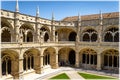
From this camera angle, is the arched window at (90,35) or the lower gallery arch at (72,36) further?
the lower gallery arch at (72,36)

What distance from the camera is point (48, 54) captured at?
33.8 m

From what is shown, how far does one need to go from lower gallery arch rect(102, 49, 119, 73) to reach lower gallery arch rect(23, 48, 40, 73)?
530 inches

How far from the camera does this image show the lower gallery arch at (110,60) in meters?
31.5

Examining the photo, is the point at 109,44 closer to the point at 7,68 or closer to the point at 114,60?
the point at 114,60

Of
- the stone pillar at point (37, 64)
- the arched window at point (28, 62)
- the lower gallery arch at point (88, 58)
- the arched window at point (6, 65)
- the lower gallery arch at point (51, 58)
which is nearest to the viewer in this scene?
the arched window at point (6, 65)

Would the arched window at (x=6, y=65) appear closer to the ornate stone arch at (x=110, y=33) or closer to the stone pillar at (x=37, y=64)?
the stone pillar at (x=37, y=64)

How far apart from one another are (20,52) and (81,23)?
1640 cm

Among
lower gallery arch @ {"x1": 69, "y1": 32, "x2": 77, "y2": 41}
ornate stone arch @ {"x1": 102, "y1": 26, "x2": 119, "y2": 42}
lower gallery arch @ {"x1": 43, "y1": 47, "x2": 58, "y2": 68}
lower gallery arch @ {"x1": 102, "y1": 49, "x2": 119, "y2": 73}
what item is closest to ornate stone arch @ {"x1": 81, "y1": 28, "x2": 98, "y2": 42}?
ornate stone arch @ {"x1": 102, "y1": 26, "x2": 119, "y2": 42}

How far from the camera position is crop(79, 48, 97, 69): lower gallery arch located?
33.8 m

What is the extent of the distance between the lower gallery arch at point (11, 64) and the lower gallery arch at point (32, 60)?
3.16 meters

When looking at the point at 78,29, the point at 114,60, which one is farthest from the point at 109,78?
the point at 78,29

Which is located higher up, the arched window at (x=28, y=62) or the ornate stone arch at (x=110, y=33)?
the ornate stone arch at (x=110, y=33)

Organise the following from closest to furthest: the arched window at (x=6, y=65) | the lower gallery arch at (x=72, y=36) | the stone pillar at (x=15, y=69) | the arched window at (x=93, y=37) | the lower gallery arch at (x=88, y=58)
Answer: the arched window at (x=6, y=65), the stone pillar at (x=15, y=69), the lower gallery arch at (x=88, y=58), the arched window at (x=93, y=37), the lower gallery arch at (x=72, y=36)

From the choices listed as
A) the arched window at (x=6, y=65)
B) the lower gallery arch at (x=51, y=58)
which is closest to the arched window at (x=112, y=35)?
the lower gallery arch at (x=51, y=58)
